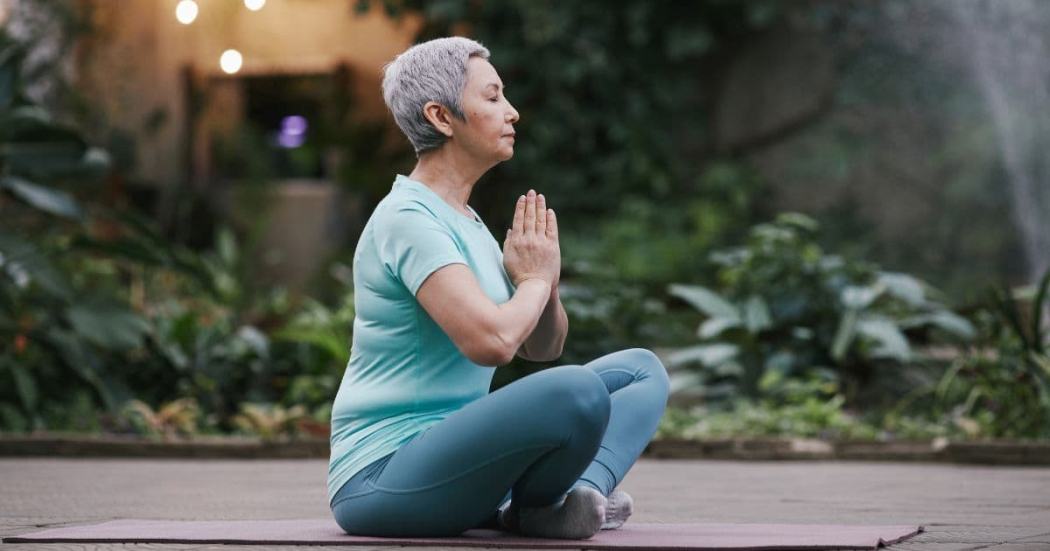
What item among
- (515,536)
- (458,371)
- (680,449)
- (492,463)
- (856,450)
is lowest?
(680,449)

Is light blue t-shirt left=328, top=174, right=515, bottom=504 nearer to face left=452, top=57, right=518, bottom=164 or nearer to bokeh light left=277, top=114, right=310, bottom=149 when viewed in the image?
face left=452, top=57, right=518, bottom=164

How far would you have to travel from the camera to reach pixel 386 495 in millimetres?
2633

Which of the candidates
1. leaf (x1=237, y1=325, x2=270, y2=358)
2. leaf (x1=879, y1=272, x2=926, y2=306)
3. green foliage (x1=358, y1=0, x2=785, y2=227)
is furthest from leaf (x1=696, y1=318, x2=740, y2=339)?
green foliage (x1=358, y1=0, x2=785, y2=227)

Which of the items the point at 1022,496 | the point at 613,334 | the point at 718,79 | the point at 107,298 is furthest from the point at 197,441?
the point at 718,79

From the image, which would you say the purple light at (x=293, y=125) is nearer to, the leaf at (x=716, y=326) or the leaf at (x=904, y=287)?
the leaf at (x=716, y=326)

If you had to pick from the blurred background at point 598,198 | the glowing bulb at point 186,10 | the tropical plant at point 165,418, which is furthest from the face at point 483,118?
the glowing bulb at point 186,10

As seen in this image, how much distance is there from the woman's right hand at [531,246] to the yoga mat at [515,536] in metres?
0.49

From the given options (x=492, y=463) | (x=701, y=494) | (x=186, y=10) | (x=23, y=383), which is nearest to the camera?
(x=492, y=463)

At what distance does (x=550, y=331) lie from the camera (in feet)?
9.31

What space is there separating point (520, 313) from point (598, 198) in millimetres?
8271

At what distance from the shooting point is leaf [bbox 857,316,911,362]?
6473 mm

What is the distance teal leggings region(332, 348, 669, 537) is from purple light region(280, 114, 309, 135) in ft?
34.5

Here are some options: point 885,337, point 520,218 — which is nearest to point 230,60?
point 885,337

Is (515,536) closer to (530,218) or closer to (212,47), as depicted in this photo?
(530,218)
